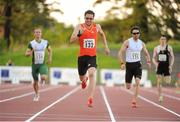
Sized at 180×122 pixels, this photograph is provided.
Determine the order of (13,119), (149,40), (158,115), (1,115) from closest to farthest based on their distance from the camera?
(13,119) → (1,115) → (158,115) → (149,40)

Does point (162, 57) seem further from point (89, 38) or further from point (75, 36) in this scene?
point (75, 36)

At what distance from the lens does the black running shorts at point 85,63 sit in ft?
54.1

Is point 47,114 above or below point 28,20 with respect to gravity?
below

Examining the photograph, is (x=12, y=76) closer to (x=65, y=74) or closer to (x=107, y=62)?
(x=65, y=74)

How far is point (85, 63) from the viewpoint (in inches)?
657

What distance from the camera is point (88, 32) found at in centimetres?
1628

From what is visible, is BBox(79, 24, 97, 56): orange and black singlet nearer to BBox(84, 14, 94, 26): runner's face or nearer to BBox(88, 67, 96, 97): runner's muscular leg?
BBox(84, 14, 94, 26): runner's face

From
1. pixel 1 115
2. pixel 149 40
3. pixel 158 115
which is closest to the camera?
pixel 1 115

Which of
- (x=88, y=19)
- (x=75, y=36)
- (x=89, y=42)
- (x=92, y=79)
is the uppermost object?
(x=88, y=19)

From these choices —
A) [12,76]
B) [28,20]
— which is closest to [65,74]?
[12,76]

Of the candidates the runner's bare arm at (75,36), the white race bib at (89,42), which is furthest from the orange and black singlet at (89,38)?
the runner's bare arm at (75,36)

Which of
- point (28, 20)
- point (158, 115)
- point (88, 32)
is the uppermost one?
point (28, 20)

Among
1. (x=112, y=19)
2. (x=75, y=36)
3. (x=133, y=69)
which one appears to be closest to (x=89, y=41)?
(x=75, y=36)

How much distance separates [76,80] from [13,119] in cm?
3714
